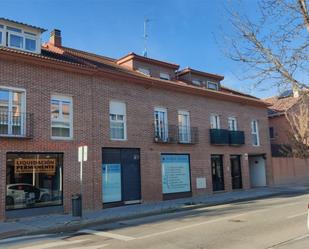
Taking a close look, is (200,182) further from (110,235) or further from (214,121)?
(110,235)

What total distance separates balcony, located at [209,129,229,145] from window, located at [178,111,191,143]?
1.98 m

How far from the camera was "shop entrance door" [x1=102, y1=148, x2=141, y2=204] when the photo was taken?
18266 millimetres

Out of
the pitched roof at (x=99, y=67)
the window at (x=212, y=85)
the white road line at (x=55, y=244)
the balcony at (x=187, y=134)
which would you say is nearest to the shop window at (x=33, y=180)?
the pitched roof at (x=99, y=67)

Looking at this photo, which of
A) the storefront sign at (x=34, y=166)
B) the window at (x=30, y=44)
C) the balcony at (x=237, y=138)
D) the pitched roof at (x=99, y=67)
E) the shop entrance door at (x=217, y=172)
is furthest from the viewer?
the balcony at (x=237, y=138)

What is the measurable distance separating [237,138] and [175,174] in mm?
6335

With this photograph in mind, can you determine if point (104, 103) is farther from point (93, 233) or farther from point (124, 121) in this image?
point (93, 233)

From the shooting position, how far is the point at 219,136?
2439cm

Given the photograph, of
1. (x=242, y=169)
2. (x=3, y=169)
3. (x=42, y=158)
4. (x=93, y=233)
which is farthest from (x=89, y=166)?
(x=242, y=169)

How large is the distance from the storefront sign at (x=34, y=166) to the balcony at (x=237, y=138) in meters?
12.9

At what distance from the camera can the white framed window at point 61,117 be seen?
16.7 meters

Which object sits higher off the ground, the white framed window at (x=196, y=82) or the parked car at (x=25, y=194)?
the white framed window at (x=196, y=82)

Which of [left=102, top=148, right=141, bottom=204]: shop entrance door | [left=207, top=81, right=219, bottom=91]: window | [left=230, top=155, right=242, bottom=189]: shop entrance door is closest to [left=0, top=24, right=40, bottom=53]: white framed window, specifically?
[left=102, top=148, right=141, bottom=204]: shop entrance door

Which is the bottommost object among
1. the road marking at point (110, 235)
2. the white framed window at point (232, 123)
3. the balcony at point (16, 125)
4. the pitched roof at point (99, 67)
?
the road marking at point (110, 235)

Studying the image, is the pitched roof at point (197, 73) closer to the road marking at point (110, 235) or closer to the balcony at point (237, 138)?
the balcony at point (237, 138)
